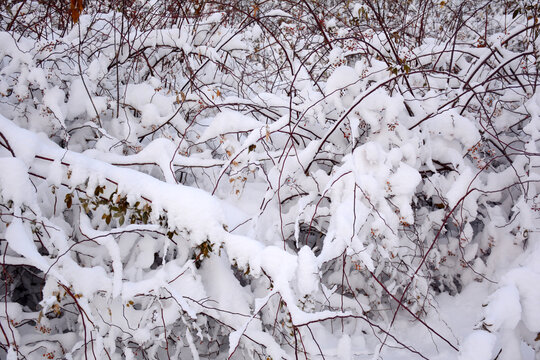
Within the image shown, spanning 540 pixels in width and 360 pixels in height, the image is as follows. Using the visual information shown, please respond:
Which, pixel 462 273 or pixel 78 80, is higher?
pixel 78 80

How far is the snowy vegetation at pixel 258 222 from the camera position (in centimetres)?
128

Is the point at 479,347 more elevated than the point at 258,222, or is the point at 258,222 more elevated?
the point at 258,222

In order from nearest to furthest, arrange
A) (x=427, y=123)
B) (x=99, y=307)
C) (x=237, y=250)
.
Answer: (x=237, y=250) < (x=99, y=307) < (x=427, y=123)

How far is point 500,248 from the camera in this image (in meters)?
1.82

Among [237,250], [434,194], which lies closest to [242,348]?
[237,250]

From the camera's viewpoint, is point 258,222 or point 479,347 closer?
point 479,347

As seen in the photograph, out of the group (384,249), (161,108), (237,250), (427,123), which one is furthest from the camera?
(161,108)

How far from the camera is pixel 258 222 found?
5.29ft

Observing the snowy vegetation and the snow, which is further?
the snowy vegetation

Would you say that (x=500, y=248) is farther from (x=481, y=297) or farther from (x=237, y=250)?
(x=237, y=250)

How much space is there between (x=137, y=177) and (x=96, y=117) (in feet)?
2.01

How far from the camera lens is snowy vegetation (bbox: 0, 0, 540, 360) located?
1.28 m

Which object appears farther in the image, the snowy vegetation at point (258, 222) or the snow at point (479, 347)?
the snowy vegetation at point (258, 222)

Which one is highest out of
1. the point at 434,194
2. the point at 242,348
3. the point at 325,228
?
the point at 434,194
